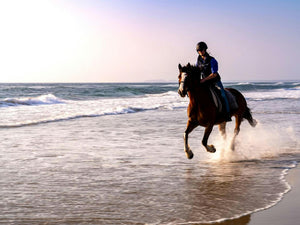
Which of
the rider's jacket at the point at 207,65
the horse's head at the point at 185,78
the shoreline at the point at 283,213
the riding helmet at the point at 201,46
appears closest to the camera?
the shoreline at the point at 283,213

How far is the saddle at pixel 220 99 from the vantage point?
865 cm

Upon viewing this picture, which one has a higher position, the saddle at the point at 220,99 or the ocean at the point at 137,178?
the saddle at the point at 220,99

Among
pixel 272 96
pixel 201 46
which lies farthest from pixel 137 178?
pixel 272 96

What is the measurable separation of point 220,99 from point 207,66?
80 cm

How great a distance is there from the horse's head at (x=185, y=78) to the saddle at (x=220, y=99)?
81 cm

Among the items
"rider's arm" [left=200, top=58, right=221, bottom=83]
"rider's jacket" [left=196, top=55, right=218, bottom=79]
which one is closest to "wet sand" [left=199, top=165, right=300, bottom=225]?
"rider's arm" [left=200, top=58, right=221, bottom=83]

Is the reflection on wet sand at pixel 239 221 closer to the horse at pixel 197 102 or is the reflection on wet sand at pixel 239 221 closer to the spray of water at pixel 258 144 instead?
the horse at pixel 197 102

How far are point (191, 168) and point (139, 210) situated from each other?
272 cm

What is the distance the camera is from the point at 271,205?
505cm

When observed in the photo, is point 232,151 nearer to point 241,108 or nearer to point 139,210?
point 241,108

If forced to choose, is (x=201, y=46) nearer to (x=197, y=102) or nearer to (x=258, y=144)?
(x=197, y=102)

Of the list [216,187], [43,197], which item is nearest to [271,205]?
[216,187]

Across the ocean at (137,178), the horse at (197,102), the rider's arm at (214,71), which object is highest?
the rider's arm at (214,71)

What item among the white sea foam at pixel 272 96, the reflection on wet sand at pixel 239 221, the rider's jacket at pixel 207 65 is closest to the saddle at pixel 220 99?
the rider's jacket at pixel 207 65
